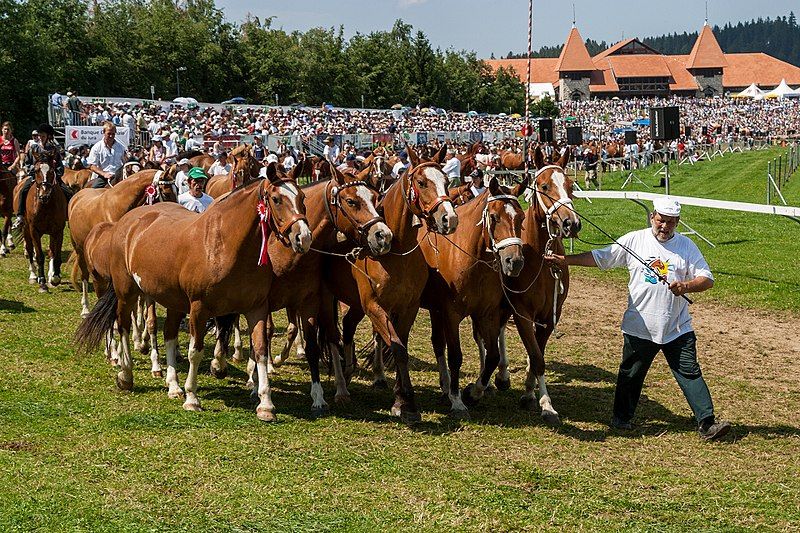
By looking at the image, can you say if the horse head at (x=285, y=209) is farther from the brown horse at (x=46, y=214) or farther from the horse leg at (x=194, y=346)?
the brown horse at (x=46, y=214)

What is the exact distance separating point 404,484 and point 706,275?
3.37 meters

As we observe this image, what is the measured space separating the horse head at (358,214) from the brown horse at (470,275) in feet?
2.42

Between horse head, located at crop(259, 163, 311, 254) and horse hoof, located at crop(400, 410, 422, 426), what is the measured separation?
1912 millimetres

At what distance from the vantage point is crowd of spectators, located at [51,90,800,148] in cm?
3778

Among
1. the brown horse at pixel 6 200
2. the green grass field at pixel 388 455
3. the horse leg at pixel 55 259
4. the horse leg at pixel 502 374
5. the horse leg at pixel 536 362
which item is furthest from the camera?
the brown horse at pixel 6 200

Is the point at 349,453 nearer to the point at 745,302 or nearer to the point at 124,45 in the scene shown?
the point at 745,302

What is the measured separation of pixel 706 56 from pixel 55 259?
167035mm

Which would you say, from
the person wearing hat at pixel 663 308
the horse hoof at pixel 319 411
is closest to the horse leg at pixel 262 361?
the horse hoof at pixel 319 411

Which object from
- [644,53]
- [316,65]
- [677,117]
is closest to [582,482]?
[677,117]

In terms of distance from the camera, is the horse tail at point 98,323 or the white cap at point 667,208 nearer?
the white cap at point 667,208

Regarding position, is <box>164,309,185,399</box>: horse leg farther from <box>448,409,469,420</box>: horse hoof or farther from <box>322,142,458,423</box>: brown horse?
<box>448,409,469,420</box>: horse hoof

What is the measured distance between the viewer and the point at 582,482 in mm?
6953

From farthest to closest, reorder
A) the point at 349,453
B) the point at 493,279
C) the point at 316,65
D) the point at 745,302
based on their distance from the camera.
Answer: the point at 316,65, the point at 745,302, the point at 493,279, the point at 349,453

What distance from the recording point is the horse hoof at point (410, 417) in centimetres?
859
